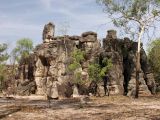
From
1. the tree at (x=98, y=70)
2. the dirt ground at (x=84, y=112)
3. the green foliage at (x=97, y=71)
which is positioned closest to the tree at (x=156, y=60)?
the tree at (x=98, y=70)

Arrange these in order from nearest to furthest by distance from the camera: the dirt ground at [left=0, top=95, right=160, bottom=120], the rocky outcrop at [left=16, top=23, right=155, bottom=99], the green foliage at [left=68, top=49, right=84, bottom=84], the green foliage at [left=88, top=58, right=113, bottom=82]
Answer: the dirt ground at [left=0, top=95, right=160, bottom=120], the green foliage at [left=88, top=58, right=113, bottom=82], the green foliage at [left=68, top=49, right=84, bottom=84], the rocky outcrop at [left=16, top=23, right=155, bottom=99]

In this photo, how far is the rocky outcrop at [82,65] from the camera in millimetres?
47500

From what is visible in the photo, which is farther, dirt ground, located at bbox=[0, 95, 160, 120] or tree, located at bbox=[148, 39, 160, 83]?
tree, located at bbox=[148, 39, 160, 83]

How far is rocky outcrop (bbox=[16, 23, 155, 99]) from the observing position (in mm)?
47500

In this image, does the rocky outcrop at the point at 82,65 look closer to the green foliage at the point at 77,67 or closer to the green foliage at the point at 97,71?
the green foliage at the point at 77,67

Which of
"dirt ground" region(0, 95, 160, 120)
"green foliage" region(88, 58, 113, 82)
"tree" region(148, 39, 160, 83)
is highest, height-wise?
"tree" region(148, 39, 160, 83)

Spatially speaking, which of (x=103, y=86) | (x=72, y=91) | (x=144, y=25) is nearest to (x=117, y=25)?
(x=144, y=25)

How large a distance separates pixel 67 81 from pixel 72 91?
2.01 meters

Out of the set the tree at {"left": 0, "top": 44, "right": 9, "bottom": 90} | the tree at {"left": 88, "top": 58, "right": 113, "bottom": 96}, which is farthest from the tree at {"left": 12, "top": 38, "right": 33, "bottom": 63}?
the tree at {"left": 88, "top": 58, "right": 113, "bottom": 96}

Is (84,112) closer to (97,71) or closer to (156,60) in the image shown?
(97,71)

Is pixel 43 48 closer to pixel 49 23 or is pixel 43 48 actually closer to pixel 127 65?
pixel 49 23

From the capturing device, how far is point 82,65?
49.9 metres

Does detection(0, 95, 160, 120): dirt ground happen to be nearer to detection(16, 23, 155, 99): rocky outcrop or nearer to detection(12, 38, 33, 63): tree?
detection(16, 23, 155, 99): rocky outcrop

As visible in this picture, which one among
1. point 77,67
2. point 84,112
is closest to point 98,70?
point 77,67
